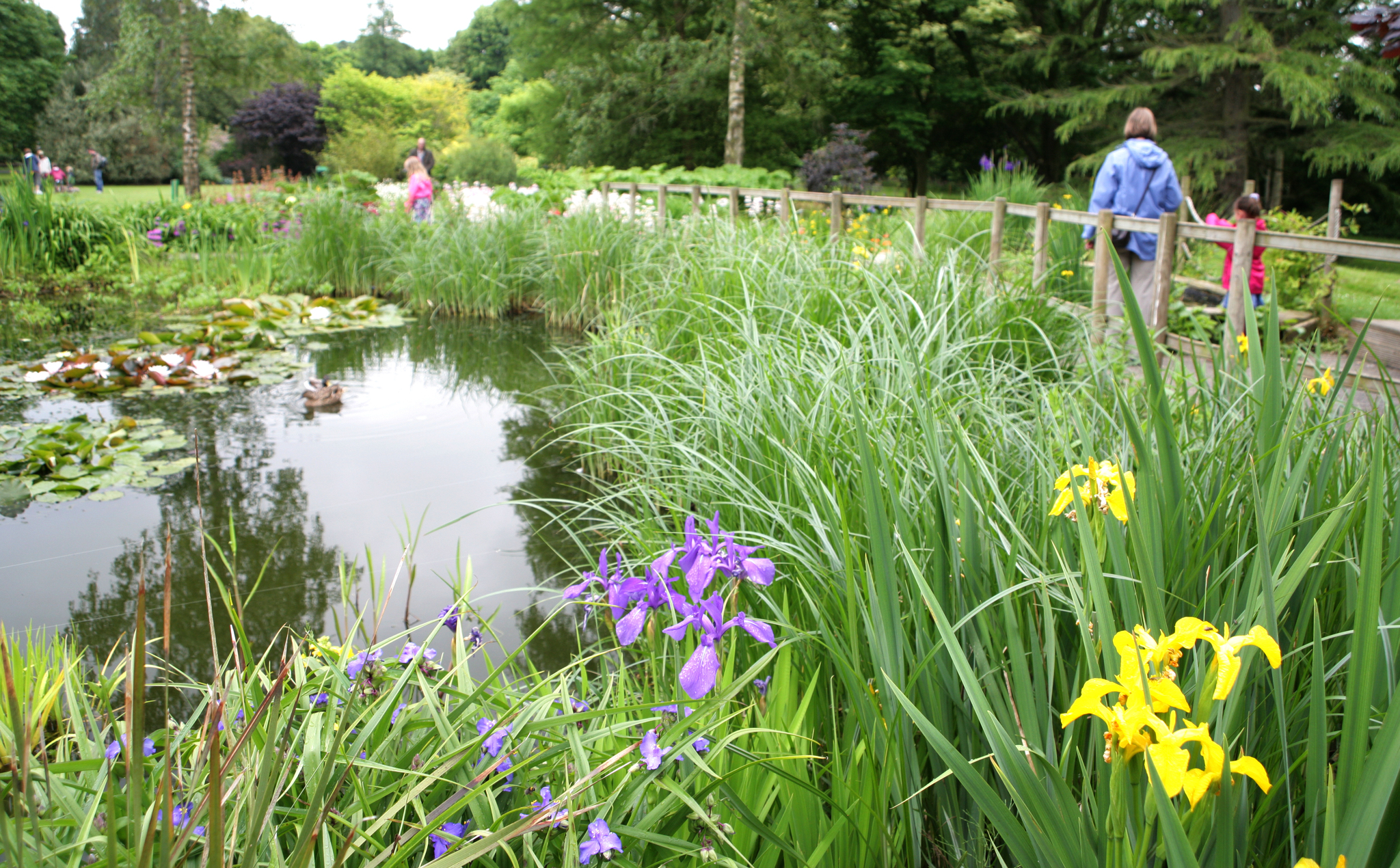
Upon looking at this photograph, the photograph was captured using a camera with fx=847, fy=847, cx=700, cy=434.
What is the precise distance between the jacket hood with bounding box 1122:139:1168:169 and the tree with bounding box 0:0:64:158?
123ft

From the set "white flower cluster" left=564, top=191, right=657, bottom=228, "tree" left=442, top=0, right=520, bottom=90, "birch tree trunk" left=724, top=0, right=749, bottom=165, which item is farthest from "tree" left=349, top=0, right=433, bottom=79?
"white flower cluster" left=564, top=191, right=657, bottom=228

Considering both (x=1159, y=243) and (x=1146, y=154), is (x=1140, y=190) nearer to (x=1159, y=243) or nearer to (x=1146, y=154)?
(x=1146, y=154)

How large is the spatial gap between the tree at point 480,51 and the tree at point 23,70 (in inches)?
899

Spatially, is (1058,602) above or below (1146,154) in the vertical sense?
below

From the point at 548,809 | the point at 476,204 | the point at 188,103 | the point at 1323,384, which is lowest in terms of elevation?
the point at 548,809

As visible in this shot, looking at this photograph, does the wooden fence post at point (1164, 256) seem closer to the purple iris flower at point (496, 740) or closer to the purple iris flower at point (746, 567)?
the purple iris flower at point (746, 567)

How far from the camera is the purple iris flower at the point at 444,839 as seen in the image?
1021 millimetres

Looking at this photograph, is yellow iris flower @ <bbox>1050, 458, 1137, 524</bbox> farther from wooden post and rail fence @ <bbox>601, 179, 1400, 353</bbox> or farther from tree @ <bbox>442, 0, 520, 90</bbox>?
tree @ <bbox>442, 0, 520, 90</bbox>

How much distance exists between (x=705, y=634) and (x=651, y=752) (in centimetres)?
15

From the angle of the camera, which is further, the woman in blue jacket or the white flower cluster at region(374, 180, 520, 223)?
the white flower cluster at region(374, 180, 520, 223)

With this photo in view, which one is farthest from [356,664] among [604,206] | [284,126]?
[284,126]

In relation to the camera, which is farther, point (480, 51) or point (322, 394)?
point (480, 51)

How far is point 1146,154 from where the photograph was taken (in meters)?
4.93

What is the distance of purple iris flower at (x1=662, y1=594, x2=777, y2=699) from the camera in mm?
985
